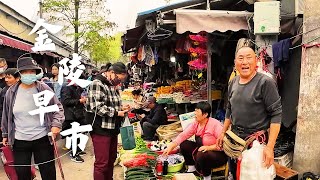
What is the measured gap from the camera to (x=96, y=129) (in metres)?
4.82

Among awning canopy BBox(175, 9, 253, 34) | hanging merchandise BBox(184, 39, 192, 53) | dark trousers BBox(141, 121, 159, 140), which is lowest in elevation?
dark trousers BBox(141, 121, 159, 140)

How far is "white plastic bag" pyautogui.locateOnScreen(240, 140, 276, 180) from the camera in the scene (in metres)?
3.23

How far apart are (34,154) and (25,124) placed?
18.4 inches

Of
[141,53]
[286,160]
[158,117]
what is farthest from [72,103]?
[286,160]

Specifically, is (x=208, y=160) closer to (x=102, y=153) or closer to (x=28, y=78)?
(x=102, y=153)

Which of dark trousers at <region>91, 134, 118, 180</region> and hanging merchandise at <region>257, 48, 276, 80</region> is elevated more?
hanging merchandise at <region>257, 48, 276, 80</region>

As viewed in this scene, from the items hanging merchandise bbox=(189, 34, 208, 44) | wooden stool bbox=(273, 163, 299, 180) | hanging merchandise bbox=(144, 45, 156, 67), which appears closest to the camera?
wooden stool bbox=(273, 163, 299, 180)

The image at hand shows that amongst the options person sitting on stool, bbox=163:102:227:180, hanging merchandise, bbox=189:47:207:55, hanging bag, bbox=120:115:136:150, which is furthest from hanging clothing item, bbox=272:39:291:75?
hanging bag, bbox=120:115:136:150

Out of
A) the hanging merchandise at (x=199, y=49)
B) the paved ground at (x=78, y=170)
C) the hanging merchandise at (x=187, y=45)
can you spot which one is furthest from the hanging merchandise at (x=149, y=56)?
the paved ground at (x=78, y=170)

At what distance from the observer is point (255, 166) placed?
327 centimetres

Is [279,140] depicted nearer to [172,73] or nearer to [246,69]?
[246,69]

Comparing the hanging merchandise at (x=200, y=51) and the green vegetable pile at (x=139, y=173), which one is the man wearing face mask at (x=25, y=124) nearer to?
the green vegetable pile at (x=139, y=173)

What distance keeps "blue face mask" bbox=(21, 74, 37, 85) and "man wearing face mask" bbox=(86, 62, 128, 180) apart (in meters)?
0.81

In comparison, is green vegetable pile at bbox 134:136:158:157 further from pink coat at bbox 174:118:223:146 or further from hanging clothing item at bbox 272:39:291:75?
hanging clothing item at bbox 272:39:291:75
